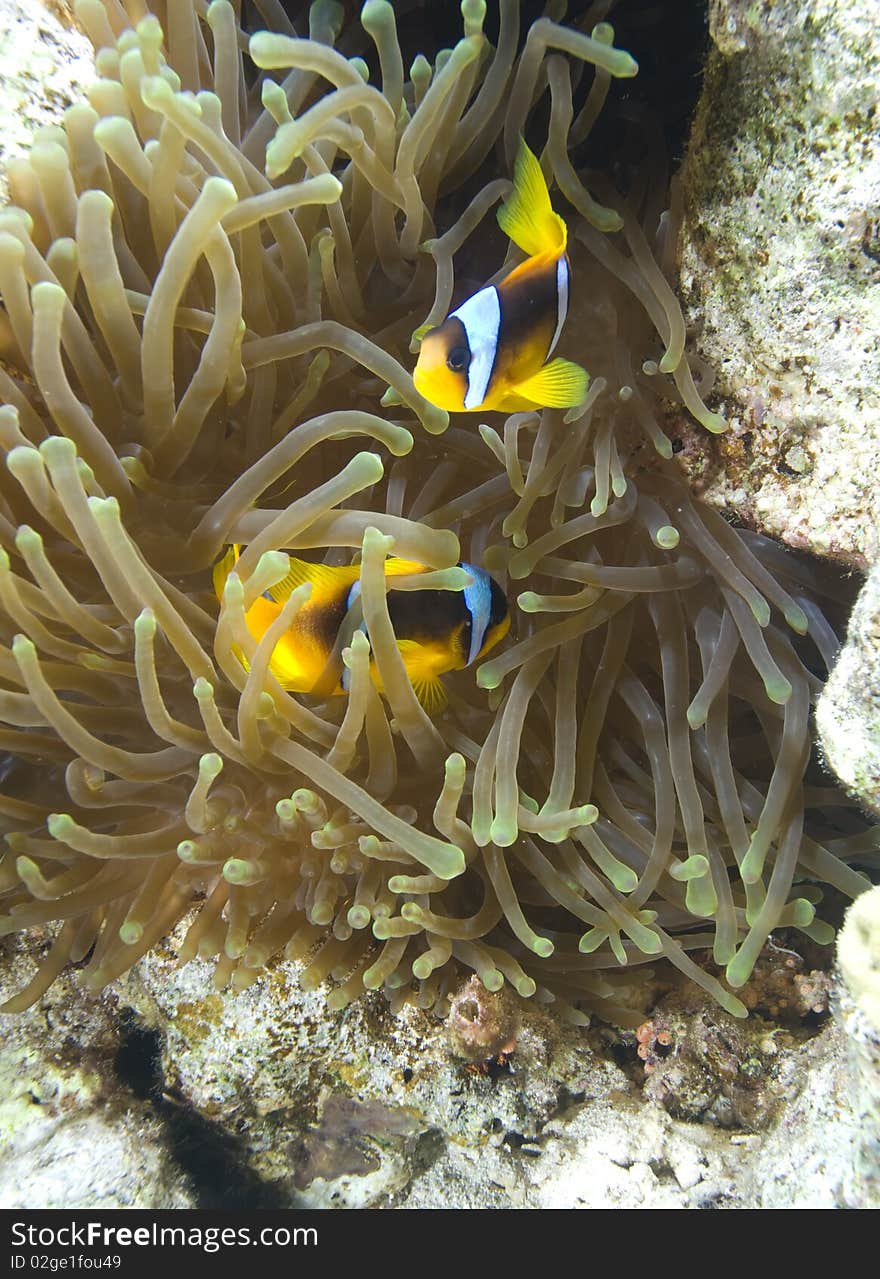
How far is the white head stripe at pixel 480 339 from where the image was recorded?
1.17 metres

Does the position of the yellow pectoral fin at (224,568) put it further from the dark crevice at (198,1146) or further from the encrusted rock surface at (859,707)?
the dark crevice at (198,1146)

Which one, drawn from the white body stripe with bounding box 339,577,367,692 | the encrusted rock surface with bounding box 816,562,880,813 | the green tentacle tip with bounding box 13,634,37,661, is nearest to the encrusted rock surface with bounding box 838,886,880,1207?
the encrusted rock surface with bounding box 816,562,880,813

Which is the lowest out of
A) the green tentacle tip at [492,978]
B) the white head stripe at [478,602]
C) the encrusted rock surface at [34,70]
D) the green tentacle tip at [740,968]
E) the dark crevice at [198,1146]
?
the dark crevice at [198,1146]

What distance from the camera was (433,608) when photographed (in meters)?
1.32

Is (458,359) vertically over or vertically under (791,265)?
under

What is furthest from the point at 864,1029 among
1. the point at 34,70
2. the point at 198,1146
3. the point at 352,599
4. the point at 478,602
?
the point at 34,70

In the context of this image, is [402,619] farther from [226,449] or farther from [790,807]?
[790,807]

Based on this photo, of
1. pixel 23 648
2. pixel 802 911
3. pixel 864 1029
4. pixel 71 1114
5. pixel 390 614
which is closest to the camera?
pixel 864 1029

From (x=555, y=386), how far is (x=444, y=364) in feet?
0.63

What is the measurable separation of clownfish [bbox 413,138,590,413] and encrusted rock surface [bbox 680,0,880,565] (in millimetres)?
256

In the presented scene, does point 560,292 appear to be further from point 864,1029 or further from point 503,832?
point 864,1029

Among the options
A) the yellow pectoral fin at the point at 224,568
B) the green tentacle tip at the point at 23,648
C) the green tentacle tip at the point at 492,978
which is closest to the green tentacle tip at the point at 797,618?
the green tentacle tip at the point at 492,978

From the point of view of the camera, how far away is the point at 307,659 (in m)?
1.34

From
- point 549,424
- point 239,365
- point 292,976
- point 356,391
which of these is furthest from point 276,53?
point 292,976
